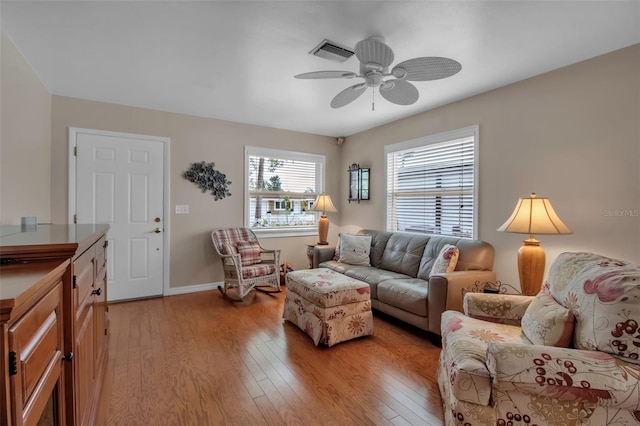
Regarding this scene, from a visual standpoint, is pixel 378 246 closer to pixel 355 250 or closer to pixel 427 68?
pixel 355 250

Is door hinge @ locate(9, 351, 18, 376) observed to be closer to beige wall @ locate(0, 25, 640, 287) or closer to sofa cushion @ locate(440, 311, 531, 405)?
sofa cushion @ locate(440, 311, 531, 405)

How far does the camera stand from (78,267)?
1311mm

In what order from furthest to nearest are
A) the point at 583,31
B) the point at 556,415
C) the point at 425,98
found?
→ 1. the point at 425,98
2. the point at 583,31
3. the point at 556,415

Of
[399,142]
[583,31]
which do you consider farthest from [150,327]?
[583,31]

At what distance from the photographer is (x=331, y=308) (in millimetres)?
2594

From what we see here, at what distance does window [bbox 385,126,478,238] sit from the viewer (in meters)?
3.42

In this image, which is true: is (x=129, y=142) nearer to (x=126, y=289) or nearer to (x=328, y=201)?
(x=126, y=289)

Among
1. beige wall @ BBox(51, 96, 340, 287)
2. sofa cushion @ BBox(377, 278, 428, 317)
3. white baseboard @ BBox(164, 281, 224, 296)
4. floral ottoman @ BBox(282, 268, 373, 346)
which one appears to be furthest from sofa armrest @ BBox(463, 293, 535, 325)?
white baseboard @ BBox(164, 281, 224, 296)

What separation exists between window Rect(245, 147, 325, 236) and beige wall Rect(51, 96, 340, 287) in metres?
0.14

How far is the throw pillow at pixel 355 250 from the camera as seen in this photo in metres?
3.89

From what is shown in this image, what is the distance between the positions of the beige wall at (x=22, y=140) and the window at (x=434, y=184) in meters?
3.88

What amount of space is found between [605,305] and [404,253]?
230 cm

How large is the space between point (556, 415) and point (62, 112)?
188 inches

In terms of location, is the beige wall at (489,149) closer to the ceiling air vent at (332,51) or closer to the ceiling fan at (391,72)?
the ceiling fan at (391,72)
